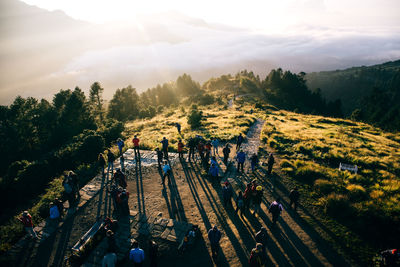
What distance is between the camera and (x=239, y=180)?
1477 centimetres

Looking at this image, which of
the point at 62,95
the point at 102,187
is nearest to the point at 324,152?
the point at 102,187

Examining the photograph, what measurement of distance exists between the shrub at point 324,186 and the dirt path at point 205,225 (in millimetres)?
2163

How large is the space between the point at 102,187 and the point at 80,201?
1761mm

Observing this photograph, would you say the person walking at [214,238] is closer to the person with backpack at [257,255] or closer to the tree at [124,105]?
the person with backpack at [257,255]

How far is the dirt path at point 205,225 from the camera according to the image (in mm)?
8992

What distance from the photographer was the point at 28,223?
32.0 ft

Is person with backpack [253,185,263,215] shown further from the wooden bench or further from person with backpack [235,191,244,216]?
the wooden bench

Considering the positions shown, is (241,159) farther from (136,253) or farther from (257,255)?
(136,253)

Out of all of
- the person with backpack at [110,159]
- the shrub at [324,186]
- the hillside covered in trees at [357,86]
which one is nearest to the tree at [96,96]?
the person with backpack at [110,159]

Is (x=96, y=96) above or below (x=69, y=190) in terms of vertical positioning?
above

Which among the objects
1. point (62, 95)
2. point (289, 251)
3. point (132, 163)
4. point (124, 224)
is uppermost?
point (62, 95)

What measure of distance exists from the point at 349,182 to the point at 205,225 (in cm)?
1120

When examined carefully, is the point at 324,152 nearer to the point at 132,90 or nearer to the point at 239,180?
the point at 239,180

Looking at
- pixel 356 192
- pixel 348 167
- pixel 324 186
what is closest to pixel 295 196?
pixel 324 186
